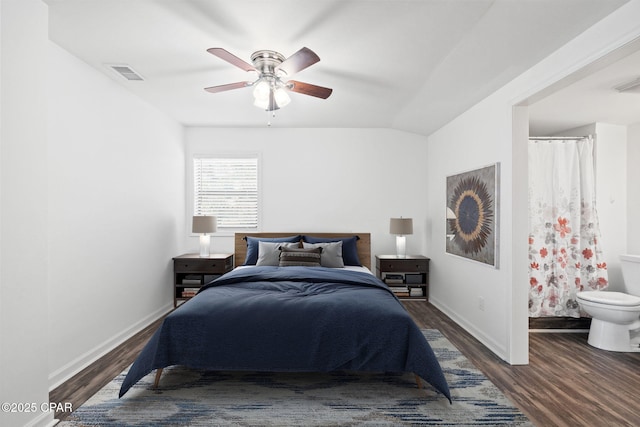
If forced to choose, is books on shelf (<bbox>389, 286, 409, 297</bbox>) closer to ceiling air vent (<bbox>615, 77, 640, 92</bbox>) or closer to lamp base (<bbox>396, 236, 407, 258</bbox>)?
lamp base (<bbox>396, 236, 407, 258</bbox>)

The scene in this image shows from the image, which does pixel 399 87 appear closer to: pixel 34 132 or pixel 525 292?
pixel 525 292

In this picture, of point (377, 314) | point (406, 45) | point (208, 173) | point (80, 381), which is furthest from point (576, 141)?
point (80, 381)

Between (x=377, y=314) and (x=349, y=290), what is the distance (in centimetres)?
52

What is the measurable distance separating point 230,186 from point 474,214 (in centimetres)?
327

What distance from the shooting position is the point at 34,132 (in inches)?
77.4

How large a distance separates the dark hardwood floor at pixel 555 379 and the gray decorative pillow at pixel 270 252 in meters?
1.42

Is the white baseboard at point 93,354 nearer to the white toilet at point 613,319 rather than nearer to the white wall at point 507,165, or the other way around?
the white wall at point 507,165

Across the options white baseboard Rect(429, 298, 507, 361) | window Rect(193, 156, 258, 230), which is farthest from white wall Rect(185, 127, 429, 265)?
white baseboard Rect(429, 298, 507, 361)

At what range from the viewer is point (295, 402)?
2303mm

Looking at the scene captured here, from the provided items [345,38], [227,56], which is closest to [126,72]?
[227,56]

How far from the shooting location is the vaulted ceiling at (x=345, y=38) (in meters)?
2.10

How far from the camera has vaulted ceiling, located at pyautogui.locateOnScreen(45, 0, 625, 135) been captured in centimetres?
210

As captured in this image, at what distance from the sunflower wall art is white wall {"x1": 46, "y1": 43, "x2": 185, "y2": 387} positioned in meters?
3.53

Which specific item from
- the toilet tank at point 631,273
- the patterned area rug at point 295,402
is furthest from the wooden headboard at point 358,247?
the toilet tank at point 631,273
